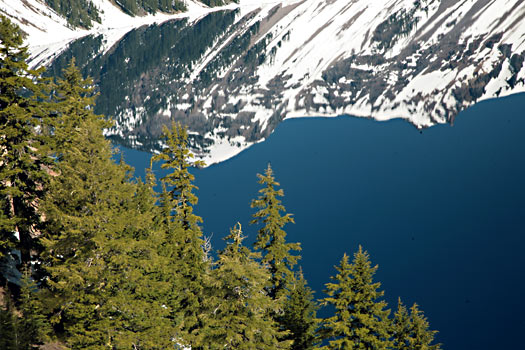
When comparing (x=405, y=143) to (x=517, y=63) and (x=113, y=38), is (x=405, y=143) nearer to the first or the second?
(x=517, y=63)

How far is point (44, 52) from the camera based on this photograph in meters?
178

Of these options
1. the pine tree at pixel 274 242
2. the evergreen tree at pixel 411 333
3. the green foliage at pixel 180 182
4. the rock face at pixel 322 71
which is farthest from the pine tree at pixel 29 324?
the rock face at pixel 322 71

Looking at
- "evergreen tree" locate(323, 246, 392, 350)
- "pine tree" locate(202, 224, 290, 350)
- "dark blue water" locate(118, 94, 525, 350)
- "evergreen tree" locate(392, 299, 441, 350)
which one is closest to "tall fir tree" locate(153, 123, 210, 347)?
"evergreen tree" locate(323, 246, 392, 350)

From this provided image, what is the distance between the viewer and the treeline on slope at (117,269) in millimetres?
18938

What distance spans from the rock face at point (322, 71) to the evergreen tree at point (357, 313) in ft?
224

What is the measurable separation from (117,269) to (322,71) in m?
103

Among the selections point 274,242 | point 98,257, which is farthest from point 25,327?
point 274,242

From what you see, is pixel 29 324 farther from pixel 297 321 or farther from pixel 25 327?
pixel 297 321

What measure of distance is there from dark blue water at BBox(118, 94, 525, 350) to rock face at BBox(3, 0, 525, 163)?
6.36 m

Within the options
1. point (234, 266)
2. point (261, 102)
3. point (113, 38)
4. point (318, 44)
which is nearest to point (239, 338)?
point (234, 266)

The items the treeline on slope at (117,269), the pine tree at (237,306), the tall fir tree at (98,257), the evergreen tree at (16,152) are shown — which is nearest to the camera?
the pine tree at (237,306)

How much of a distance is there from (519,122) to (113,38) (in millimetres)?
158000

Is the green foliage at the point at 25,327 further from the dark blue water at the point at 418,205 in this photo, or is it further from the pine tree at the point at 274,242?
the dark blue water at the point at 418,205

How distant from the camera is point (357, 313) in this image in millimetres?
23625
